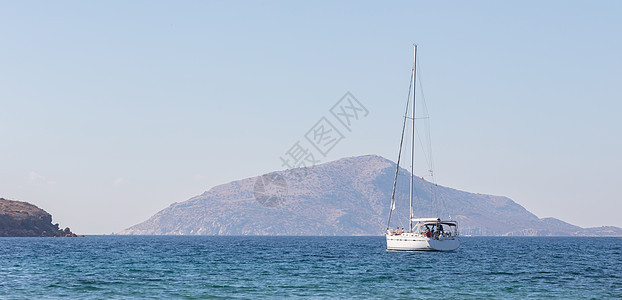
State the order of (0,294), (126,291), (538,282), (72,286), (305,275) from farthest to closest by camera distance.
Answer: (305,275) → (538,282) → (72,286) → (126,291) → (0,294)

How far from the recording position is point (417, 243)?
100312mm

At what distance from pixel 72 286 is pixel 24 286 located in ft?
11.8

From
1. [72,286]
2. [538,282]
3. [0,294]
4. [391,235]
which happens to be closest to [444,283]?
[538,282]

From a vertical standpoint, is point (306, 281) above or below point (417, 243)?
below

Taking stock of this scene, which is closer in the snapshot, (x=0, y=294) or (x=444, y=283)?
(x=0, y=294)

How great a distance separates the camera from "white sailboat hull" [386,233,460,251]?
329 ft

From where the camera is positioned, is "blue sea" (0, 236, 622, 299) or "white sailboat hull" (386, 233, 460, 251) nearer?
"blue sea" (0, 236, 622, 299)

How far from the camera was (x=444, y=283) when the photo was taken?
196 feet

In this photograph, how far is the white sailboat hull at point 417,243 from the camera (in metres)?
100

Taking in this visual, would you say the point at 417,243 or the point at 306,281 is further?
the point at 417,243

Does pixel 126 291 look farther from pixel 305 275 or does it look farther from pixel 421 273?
pixel 421 273

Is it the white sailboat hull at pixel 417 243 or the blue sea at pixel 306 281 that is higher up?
the white sailboat hull at pixel 417 243

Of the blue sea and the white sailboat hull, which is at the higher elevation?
the white sailboat hull

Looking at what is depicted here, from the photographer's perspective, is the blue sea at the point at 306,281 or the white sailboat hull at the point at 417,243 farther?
the white sailboat hull at the point at 417,243
